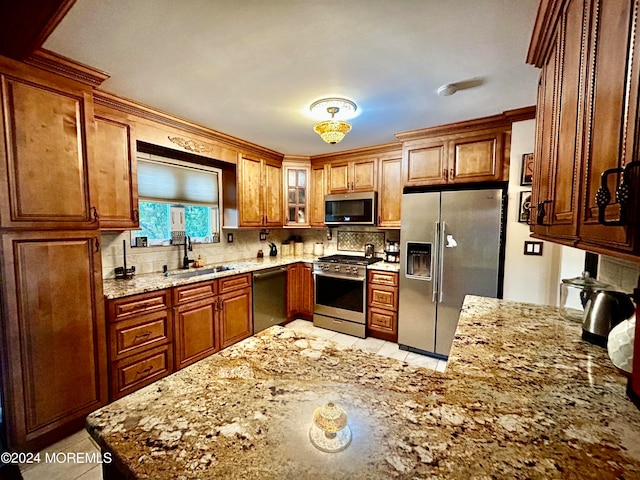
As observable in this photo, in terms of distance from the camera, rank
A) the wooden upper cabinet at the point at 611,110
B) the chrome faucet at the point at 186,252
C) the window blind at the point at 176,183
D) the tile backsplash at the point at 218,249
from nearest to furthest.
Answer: the wooden upper cabinet at the point at 611,110
the tile backsplash at the point at 218,249
the window blind at the point at 176,183
the chrome faucet at the point at 186,252

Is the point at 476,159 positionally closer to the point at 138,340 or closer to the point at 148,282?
the point at 148,282

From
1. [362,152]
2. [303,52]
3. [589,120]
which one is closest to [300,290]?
[362,152]

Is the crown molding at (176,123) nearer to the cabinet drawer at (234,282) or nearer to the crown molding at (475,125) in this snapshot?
the cabinet drawer at (234,282)

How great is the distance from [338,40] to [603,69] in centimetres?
117

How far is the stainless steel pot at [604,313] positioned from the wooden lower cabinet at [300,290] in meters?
2.90

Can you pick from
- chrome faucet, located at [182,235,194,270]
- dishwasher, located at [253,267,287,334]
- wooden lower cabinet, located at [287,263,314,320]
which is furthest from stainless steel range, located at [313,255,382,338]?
chrome faucet, located at [182,235,194,270]

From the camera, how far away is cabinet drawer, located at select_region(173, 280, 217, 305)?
234 cm

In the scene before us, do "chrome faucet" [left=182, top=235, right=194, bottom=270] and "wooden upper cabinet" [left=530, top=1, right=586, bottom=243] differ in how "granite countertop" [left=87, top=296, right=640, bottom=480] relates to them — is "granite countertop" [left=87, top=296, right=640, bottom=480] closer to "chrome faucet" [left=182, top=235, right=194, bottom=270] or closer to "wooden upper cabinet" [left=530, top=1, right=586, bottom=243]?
"wooden upper cabinet" [left=530, top=1, right=586, bottom=243]

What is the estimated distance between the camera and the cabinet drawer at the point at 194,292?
2340 millimetres

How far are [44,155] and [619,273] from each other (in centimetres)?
324

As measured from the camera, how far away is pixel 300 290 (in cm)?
388

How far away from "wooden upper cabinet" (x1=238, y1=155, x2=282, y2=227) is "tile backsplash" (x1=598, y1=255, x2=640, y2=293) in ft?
10.3

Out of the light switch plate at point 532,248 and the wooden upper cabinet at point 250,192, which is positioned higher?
the wooden upper cabinet at point 250,192

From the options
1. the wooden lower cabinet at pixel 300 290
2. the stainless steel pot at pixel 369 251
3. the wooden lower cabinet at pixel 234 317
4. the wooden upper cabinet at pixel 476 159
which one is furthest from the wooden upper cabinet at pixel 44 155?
the wooden upper cabinet at pixel 476 159
